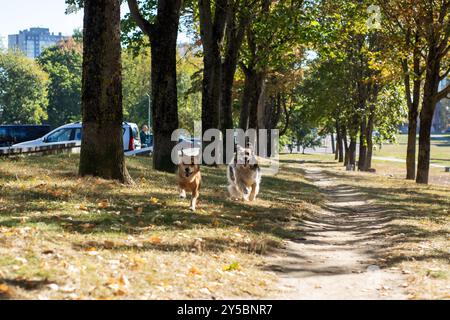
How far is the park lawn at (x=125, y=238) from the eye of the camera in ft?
23.3

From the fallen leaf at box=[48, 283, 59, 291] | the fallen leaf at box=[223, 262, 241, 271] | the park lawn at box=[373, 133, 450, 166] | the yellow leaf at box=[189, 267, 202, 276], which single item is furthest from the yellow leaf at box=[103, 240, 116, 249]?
the park lawn at box=[373, 133, 450, 166]

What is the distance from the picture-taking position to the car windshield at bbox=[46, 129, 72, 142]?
3028cm

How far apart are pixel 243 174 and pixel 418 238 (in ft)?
15.0

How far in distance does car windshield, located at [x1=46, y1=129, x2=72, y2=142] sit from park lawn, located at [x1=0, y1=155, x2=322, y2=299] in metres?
13.5

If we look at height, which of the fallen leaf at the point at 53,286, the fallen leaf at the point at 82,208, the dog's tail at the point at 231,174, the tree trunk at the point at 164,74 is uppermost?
the tree trunk at the point at 164,74

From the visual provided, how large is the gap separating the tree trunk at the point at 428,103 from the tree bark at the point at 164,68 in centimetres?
1349

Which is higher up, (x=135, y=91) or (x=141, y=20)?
(x=135, y=91)

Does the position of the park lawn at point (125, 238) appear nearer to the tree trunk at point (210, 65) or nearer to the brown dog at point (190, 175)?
the brown dog at point (190, 175)

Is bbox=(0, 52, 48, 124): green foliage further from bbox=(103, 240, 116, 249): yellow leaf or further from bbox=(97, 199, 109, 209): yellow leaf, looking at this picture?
bbox=(103, 240, 116, 249): yellow leaf

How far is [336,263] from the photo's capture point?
10.3 metres

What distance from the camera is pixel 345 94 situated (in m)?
47.1

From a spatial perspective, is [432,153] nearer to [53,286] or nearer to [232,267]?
[232,267]

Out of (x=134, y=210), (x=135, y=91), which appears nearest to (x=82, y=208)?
(x=134, y=210)

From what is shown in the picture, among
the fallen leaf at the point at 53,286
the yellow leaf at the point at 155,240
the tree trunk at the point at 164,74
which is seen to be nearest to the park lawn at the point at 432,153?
the tree trunk at the point at 164,74
